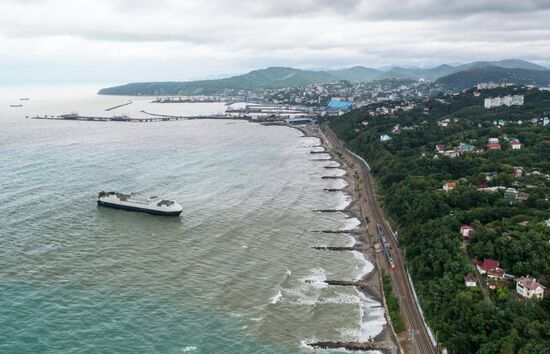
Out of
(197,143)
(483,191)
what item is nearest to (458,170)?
(483,191)

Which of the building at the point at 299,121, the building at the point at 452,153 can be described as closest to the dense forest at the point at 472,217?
the building at the point at 452,153

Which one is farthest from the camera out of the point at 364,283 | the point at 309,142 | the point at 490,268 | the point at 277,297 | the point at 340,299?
the point at 309,142

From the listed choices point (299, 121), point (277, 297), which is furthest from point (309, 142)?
point (277, 297)

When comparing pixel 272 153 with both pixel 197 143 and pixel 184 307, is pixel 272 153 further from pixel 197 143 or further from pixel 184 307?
pixel 184 307

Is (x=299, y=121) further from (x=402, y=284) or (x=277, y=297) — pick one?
(x=277, y=297)

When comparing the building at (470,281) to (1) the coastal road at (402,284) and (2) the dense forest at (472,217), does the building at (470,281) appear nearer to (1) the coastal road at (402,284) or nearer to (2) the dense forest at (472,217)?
(2) the dense forest at (472,217)

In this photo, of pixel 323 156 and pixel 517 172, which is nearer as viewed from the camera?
pixel 517 172

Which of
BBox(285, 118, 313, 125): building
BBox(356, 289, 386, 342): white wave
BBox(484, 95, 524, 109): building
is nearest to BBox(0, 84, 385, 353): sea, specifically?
BBox(356, 289, 386, 342): white wave
